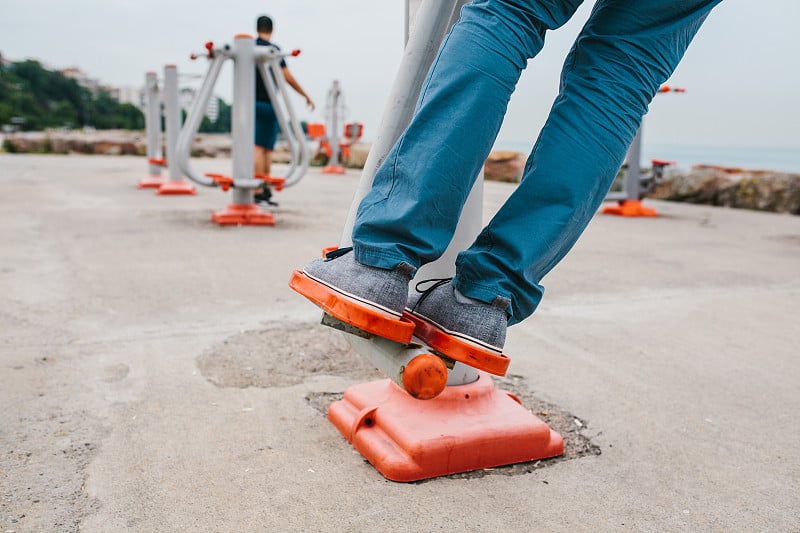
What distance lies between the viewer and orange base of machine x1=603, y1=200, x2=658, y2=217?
5418 millimetres

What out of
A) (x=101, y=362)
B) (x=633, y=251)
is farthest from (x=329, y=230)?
(x=101, y=362)

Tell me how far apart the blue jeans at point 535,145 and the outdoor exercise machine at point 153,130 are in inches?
218

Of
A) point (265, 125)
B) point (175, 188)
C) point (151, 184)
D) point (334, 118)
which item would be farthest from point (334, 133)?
point (265, 125)

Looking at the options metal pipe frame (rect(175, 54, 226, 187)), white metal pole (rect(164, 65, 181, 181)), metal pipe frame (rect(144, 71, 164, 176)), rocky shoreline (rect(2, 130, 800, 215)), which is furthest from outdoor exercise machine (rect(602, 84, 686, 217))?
metal pipe frame (rect(144, 71, 164, 176))

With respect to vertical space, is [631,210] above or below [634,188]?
below

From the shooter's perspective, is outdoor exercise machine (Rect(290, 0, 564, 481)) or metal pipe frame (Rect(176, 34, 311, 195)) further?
metal pipe frame (Rect(176, 34, 311, 195))

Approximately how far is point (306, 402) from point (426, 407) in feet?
1.00

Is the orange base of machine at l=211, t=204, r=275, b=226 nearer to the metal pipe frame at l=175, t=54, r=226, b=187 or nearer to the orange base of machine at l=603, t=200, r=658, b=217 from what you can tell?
the metal pipe frame at l=175, t=54, r=226, b=187

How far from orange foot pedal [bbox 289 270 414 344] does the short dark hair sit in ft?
13.9

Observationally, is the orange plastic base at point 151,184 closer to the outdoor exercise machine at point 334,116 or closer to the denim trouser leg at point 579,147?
the outdoor exercise machine at point 334,116

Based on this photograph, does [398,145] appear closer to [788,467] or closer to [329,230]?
[788,467]

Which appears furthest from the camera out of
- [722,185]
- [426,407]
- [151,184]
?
[722,185]

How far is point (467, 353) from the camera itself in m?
0.88

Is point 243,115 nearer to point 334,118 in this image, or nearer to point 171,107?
point 171,107
